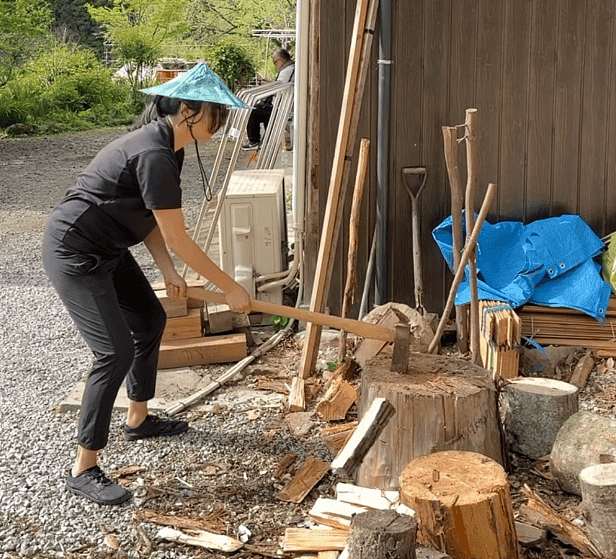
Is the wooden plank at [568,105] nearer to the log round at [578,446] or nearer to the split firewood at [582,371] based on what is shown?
the split firewood at [582,371]

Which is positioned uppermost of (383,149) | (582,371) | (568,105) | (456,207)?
(568,105)

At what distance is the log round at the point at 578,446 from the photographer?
155 inches

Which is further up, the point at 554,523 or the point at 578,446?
the point at 578,446

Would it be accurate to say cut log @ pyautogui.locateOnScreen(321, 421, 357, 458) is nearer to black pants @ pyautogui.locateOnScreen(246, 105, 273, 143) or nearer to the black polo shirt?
the black polo shirt

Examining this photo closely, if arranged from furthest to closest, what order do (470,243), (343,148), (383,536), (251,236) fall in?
(251,236) < (343,148) < (470,243) < (383,536)

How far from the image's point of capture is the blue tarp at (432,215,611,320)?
18.1 ft

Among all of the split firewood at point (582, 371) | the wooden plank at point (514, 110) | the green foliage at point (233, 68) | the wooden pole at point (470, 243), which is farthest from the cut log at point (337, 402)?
the green foliage at point (233, 68)

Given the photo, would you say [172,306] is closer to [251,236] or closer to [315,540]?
[251,236]

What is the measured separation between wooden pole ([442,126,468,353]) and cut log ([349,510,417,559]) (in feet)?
7.65

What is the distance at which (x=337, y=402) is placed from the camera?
491 cm

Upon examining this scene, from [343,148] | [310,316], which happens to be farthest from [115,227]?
[343,148]

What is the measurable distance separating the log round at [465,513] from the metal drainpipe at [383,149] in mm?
2752

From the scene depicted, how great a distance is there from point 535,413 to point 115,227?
2224 millimetres

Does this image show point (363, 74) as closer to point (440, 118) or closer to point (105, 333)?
point (440, 118)
